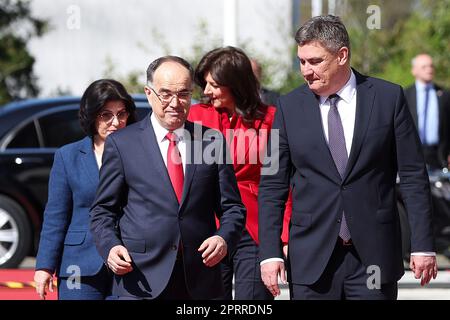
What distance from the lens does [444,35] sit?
21.3 meters

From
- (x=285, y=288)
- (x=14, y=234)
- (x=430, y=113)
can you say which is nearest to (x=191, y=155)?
(x=285, y=288)

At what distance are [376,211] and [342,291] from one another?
1.31 ft

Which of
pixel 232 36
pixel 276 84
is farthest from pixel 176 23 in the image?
pixel 232 36

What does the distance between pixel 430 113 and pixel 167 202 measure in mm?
8158

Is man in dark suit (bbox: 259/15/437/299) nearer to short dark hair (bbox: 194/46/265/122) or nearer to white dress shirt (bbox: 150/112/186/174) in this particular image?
white dress shirt (bbox: 150/112/186/174)

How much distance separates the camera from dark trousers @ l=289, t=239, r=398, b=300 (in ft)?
17.4

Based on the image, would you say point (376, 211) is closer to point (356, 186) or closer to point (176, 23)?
point (356, 186)

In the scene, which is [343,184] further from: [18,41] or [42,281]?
[18,41]

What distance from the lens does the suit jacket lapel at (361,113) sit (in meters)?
5.33

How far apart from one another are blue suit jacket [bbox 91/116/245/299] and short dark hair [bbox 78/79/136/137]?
85 centimetres

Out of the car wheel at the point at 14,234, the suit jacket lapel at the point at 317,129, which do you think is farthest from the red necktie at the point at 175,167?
the car wheel at the point at 14,234

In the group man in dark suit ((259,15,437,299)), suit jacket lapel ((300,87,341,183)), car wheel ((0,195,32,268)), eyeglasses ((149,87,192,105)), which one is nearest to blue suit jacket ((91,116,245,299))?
eyeglasses ((149,87,192,105))

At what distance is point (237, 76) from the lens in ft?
23.0

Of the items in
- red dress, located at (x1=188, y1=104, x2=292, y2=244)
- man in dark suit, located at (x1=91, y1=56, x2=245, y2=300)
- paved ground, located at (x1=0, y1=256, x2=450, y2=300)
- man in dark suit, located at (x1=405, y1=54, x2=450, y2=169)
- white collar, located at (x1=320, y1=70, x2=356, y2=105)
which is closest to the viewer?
man in dark suit, located at (x1=91, y1=56, x2=245, y2=300)
